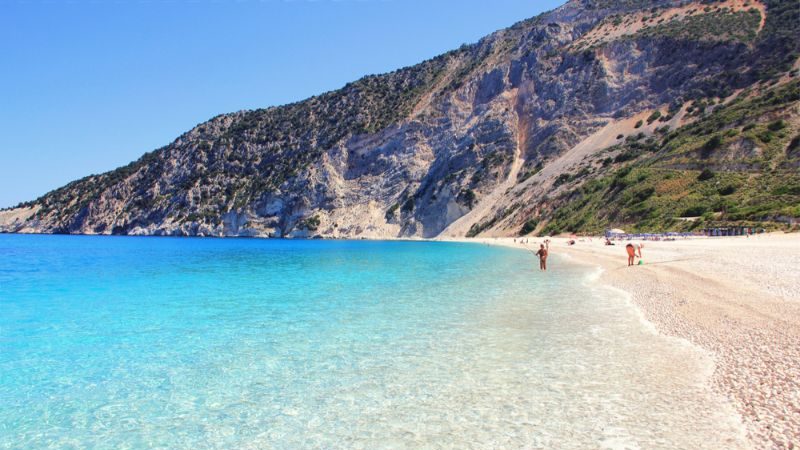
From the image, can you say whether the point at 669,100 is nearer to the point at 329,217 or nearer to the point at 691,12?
the point at 691,12

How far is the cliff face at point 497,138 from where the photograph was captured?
6625 centimetres

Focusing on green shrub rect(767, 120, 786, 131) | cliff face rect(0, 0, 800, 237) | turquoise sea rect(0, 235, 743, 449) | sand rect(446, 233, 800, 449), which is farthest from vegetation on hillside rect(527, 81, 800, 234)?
turquoise sea rect(0, 235, 743, 449)

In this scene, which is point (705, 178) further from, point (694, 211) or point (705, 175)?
point (694, 211)

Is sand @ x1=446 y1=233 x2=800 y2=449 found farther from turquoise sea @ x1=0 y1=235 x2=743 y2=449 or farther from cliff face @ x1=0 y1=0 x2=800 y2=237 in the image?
cliff face @ x1=0 y1=0 x2=800 y2=237

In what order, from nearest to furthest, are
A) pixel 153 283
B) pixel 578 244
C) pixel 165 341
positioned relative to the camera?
pixel 165 341, pixel 153 283, pixel 578 244

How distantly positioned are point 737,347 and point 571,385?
11.7ft

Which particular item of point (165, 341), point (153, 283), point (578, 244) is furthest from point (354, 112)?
point (165, 341)

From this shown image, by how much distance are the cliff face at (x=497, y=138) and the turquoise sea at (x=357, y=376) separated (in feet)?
123

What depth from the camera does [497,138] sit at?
88.9 meters

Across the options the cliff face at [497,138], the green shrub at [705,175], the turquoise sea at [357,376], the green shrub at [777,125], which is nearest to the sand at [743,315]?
the turquoise sea at [357,376]

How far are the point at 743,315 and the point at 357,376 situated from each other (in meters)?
8.82

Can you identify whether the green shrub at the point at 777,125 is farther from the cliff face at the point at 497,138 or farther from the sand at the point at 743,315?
the sand at the point at 743,315

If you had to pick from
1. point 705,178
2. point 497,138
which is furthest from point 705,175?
point 497,138

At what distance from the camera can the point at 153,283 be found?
2364 cm
